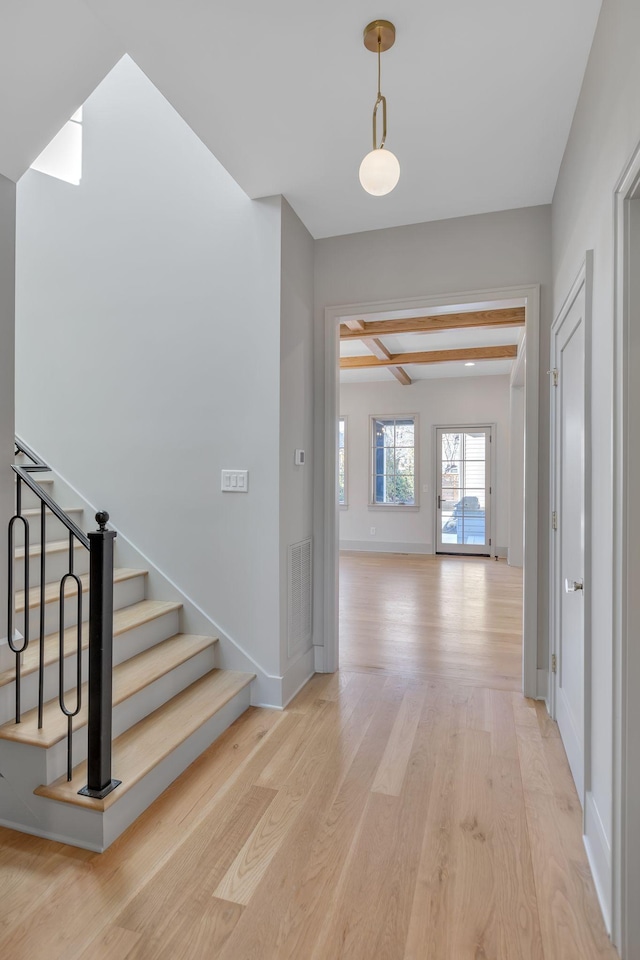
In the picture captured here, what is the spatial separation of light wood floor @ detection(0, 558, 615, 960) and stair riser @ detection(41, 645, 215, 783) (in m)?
0.26

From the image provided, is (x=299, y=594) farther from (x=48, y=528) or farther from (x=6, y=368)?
(x=6, y=368)

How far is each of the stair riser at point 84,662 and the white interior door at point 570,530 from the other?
6.85ft

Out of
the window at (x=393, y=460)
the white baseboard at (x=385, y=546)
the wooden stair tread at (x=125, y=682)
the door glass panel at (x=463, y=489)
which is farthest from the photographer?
the window at (x=393, y=460)

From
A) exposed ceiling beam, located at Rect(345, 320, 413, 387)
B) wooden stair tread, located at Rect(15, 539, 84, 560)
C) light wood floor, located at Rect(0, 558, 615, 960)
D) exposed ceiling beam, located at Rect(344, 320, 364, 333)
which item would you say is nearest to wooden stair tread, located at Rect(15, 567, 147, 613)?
wooden stair tread, located at Rect(15, 539, 84, 560)

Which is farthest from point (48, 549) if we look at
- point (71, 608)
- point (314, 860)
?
point (314, 860)

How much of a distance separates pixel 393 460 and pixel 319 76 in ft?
23.3

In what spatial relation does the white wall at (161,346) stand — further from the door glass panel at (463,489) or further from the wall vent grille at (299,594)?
the door glass panel at (463,489)

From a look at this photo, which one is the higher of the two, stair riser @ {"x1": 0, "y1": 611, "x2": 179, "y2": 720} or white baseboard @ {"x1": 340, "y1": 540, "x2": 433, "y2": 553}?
stair riser @ {"x1": 0, "y1": 611, "x2": 179, "y2": 720}

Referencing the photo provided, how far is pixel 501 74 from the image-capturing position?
80.0 inches

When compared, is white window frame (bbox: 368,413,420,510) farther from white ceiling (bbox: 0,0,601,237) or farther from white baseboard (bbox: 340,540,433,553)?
white ceiling (bbox: 0,0,601,237)

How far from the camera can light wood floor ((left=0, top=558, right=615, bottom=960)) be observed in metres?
1.46

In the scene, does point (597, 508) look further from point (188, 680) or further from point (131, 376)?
point (131, 376)

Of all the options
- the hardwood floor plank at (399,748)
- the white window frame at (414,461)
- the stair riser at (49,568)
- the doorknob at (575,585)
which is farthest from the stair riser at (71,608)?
the white window frame at (414,461)

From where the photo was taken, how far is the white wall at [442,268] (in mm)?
3004
